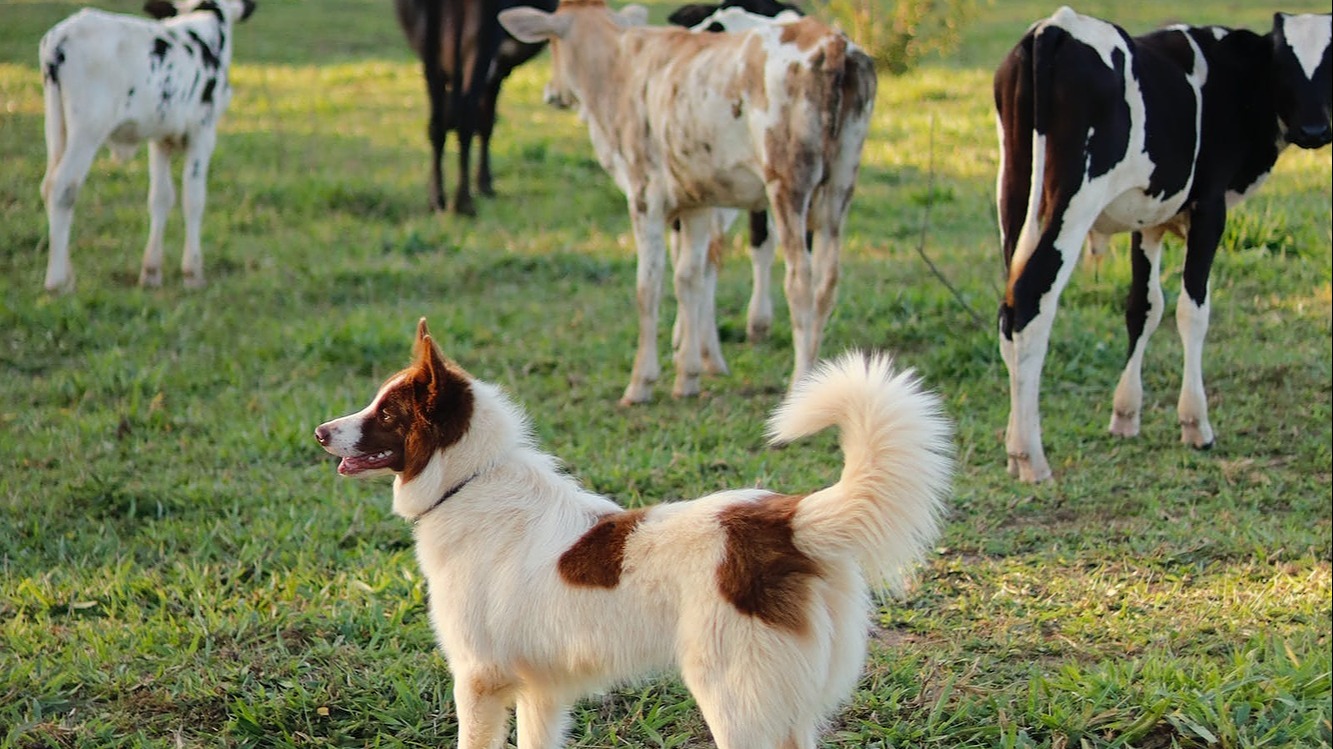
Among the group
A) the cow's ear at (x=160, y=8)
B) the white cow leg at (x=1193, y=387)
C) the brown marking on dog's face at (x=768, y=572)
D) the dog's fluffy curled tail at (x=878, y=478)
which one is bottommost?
the white cow leg at (x=1193, y=387)

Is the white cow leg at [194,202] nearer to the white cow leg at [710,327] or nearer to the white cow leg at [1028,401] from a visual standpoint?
the white cow leg at [710,327]

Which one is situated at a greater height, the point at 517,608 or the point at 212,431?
the point at 517,608

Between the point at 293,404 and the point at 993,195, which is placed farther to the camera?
the point at 993,195

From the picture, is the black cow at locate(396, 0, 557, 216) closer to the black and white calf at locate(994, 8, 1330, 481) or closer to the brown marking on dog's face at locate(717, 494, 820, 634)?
the black and white calf at locate(994, 8, 1330, 481)

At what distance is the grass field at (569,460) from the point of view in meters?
4.23

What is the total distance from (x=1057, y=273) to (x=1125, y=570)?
57.4 inches

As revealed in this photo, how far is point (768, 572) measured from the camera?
3.23m

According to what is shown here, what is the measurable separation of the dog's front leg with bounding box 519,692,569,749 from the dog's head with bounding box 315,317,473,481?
0.64 meters

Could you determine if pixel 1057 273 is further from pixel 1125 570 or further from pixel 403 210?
pixel 403 210

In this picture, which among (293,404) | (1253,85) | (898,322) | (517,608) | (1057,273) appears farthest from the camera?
(898,322)

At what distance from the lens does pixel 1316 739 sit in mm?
3922

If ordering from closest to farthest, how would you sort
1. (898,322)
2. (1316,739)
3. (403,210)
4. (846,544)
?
1. (846,544)
2. (1316,739)
3. (898,322)
4. (403,210)

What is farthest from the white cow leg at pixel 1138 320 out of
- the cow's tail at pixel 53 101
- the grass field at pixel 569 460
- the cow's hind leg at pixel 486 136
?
the cow's hind leg at pixel 486 136

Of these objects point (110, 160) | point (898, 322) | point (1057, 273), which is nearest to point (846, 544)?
point (1057, 273)
